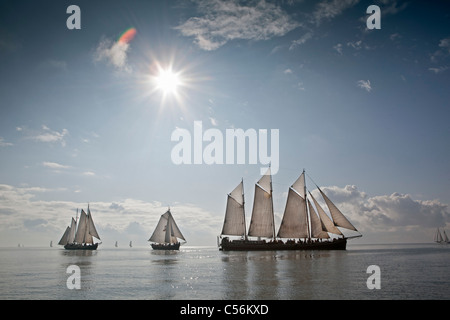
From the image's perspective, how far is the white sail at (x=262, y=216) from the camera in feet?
403

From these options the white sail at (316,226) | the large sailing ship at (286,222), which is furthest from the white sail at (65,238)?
the white sail at (316,226)

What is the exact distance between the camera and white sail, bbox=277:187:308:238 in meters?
119

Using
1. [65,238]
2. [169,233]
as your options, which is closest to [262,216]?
[169,233]

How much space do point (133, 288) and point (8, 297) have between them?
39.3 feet

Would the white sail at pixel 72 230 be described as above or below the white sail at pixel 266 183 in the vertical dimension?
below

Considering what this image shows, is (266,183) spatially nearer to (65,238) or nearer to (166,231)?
(166,231)

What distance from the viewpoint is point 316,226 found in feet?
391

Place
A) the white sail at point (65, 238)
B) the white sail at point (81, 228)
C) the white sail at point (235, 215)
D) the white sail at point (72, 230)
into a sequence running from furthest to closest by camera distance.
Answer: the white sail at point (65, 238), the white sail at point (72, 230), the white sail at point (81, 228), the white sail at point (235, 215)

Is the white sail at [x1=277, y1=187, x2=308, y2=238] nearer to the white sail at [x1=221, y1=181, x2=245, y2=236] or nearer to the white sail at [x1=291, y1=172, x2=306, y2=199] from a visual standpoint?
the white sail at [x1=291, y1=172, x2=306, y2=199]

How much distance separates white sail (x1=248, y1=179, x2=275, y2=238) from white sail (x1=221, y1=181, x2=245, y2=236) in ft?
16.0

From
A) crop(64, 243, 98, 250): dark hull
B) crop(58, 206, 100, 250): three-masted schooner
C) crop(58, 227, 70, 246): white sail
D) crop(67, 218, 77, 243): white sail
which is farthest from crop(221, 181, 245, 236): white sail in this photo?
crop(58, 227, 70, 246): white sail

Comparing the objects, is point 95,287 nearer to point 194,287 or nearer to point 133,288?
point 133,288

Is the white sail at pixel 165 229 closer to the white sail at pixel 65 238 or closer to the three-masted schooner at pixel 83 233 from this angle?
the three-masted schooner at pixel 83 233

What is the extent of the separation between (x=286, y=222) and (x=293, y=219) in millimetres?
2488
